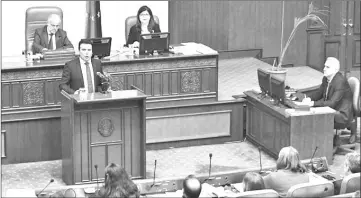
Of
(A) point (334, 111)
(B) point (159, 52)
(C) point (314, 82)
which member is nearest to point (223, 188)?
(A) point (334, 111)

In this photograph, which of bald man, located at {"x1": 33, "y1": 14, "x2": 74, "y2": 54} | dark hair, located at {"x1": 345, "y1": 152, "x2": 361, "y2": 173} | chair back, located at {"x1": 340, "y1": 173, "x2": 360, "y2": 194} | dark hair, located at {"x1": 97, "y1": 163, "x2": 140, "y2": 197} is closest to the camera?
dark hair, located at {"x1": 97, "y1": 163, "x2": 140, "y2": 197}

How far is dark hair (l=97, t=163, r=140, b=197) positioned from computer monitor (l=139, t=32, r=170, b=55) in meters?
3.47

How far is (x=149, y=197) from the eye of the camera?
6.46 meters

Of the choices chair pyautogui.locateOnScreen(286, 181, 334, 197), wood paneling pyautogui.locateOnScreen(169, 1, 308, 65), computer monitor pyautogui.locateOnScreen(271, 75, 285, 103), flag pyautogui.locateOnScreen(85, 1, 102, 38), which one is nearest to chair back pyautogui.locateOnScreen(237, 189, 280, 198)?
chair pyautogui.locateOnScreen(286, 181, 334, 197)

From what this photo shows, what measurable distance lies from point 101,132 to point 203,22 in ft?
13.8

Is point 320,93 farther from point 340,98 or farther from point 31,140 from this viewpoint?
point 31,140

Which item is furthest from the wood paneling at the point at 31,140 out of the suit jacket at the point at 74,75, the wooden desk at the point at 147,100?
the suit jacket at the point at 74,75

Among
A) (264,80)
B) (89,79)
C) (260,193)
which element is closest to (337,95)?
(264,80)

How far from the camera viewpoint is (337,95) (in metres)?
A: 8.98

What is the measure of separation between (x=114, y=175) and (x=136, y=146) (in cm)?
213

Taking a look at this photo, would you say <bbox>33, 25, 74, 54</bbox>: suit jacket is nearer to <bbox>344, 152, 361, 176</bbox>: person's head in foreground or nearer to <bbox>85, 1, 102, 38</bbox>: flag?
<bbox>85, 1, 102, 38</bbox>: flag

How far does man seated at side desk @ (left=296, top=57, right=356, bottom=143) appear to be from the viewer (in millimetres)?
8977

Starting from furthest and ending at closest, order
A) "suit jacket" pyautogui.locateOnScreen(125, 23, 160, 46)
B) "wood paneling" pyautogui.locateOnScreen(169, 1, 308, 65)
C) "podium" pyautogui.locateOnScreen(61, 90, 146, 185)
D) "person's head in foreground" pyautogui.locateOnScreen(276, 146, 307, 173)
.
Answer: "wood paneling" pyautogui.locateOnScreen(169, 1, 308, 65), "suit jacket" pyautogui.locateOnScreen(125, 23, 160, 46), "podium" pyautogui.locateOnScreen(61, 90, 146, 185), "person's head in foreground" pyautogui.locateOnScreen(276, 146, 307, 173)

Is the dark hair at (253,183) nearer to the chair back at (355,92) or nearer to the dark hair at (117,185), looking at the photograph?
the dark hair at (117,185)
